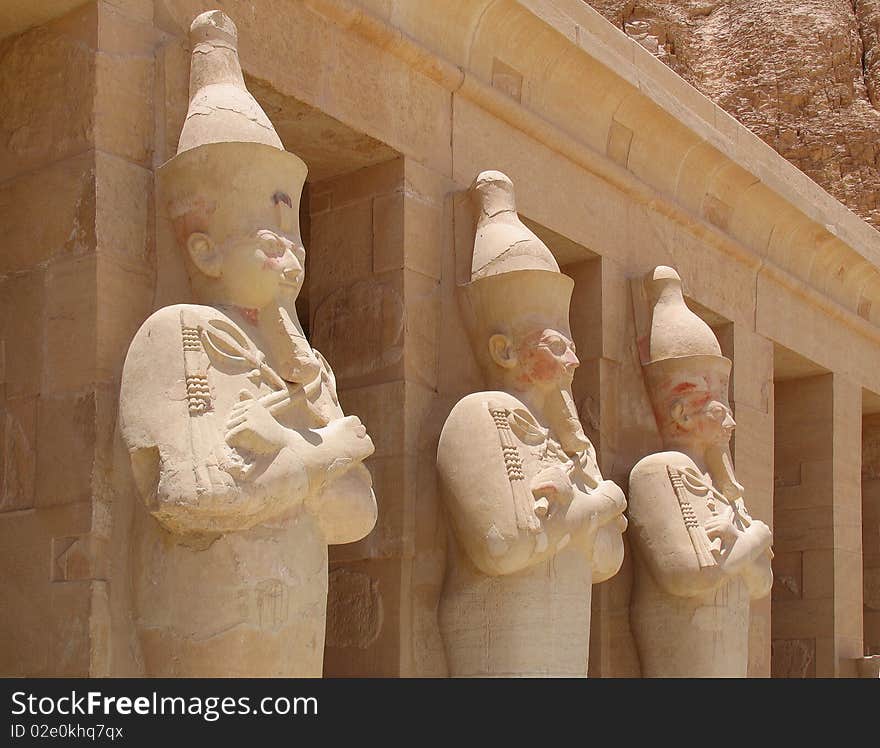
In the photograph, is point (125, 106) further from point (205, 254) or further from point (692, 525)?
point (692, 525)

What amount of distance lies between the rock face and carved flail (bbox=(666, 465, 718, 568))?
20.9ft

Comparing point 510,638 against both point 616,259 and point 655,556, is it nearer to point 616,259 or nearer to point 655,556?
point 655,556

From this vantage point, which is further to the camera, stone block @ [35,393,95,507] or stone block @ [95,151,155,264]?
stone block @ [95,151,155,264]

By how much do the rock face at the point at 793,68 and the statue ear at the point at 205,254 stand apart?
8083mm

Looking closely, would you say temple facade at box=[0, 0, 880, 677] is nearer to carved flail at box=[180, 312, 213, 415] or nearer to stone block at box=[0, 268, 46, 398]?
stone block at box=[0, 268, 46, 398]

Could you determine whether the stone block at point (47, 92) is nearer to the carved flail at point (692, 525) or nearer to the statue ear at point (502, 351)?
the statue ear at point (502, 351)

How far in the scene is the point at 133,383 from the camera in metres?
4.57

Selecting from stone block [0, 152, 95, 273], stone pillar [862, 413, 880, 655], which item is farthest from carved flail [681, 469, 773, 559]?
stone pillar [862, 413, 880, 655]

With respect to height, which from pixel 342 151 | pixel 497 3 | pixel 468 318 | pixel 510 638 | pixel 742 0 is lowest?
pixel 510 638

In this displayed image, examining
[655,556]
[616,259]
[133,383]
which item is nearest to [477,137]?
[616,259]

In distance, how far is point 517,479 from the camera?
18.6 ft

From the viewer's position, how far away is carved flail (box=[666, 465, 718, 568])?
6.66 meters

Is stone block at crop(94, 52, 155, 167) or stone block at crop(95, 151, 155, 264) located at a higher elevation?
stone block at crop(94, 52, 155, 167)

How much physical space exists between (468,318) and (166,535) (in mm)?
2027
